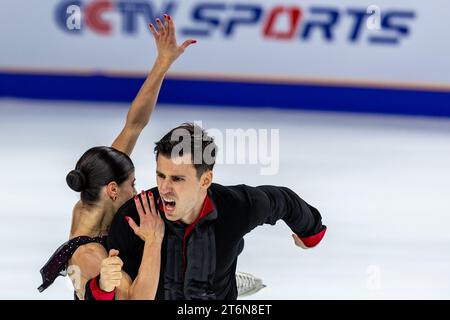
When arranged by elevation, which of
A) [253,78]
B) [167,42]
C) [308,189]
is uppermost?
[253,78]

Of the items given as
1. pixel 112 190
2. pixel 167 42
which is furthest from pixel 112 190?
pixel 167 42

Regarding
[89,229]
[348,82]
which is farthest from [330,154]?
[89,229]

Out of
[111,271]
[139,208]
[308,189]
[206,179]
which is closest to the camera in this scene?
[111,271]

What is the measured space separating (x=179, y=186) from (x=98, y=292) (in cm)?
42

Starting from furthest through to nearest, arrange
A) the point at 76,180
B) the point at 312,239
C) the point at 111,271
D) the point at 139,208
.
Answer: the point at 312,239
the point at 76,180
the point at 139,208
the point at 111,271

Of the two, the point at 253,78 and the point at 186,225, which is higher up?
the point at 253,78

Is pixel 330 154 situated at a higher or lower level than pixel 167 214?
higher

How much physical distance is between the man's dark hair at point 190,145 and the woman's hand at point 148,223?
0.17 metres

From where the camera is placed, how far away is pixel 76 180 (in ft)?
12.0

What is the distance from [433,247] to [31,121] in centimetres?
394

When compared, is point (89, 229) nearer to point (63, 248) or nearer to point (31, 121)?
point (63, 248)

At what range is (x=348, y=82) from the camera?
8758mm

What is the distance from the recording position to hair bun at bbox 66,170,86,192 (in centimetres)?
364

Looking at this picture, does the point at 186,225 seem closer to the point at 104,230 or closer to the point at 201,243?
the point at 201,243
